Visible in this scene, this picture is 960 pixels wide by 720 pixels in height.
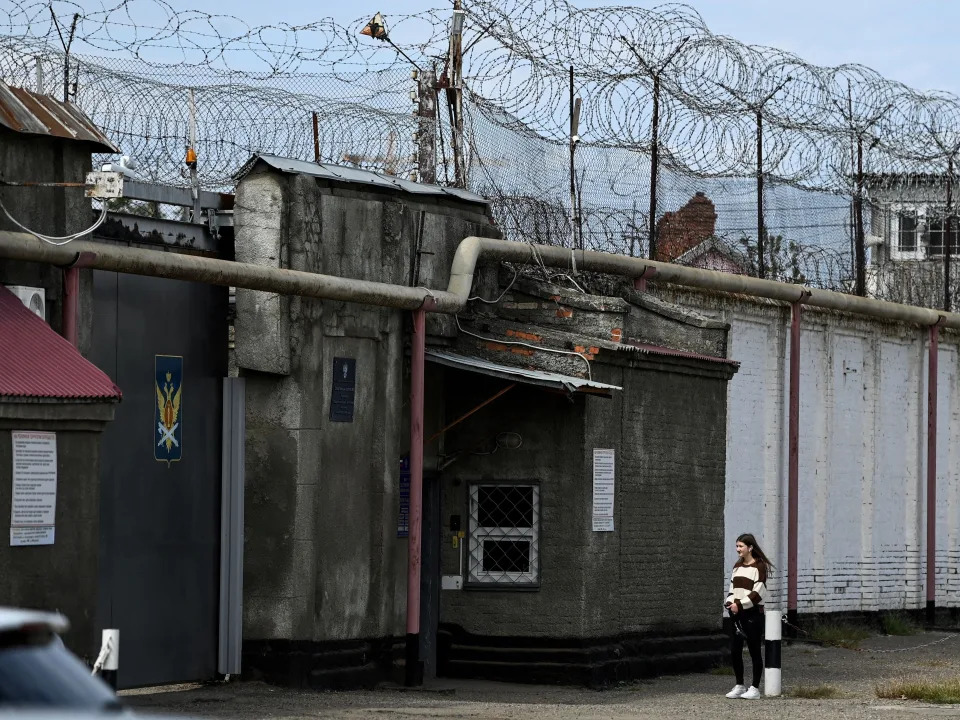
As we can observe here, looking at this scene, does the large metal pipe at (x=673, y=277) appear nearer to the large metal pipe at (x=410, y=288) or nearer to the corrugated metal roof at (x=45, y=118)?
the large metal pipe at (x=410, y=288)

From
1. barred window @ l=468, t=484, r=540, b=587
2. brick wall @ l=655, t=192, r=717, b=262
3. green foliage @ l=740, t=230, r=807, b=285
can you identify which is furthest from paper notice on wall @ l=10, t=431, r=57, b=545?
green foliage @ l=740, t=230, r=807, b=285

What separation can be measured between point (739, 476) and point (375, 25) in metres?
6.55

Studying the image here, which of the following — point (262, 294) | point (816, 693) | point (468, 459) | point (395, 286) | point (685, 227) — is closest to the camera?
point (262, 294)

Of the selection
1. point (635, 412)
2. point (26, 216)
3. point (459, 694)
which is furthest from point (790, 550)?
point (26, 216)

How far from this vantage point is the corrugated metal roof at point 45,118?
39.2 ft

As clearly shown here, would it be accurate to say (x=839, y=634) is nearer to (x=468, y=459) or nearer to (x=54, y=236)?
(x=468, y=459)

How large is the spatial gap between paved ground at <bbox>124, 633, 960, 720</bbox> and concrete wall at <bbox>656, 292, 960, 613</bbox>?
306 centimetres

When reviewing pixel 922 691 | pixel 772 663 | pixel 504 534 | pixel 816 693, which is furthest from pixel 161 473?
pixel 922 691

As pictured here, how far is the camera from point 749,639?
1499 cm

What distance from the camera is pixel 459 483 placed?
1595 cm

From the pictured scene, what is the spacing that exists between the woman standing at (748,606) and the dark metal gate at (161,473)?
4.39m

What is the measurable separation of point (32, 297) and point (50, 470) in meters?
1.40

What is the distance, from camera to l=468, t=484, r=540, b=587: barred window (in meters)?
15.7

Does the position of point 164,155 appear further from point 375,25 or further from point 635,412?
point 635,412
